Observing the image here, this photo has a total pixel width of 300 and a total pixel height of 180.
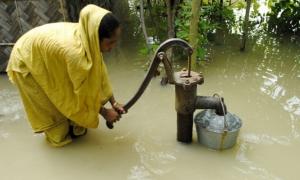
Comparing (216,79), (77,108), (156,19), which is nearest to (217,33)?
(156,19)

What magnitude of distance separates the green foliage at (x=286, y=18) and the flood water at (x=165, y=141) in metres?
1.44

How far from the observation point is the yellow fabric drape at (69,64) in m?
2.70

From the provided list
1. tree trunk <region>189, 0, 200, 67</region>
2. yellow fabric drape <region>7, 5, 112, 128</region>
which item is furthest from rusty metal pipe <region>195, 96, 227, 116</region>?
tree trunk <region>189, 0, 200, 67</region>

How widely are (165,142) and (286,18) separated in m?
3.70

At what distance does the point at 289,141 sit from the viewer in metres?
3.23

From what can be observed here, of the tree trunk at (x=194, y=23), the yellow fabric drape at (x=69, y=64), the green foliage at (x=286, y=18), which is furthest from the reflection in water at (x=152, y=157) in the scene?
the green foliage at (x=286, y=18)

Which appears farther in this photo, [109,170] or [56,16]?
[56,16]

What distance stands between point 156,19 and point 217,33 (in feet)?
3.48

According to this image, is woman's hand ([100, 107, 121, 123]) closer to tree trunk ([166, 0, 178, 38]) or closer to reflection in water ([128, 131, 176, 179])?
reflection in water ([128, 131, 176, 179])

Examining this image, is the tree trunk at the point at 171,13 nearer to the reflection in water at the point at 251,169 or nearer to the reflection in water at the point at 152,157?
the reflection in water at the point at 152,157

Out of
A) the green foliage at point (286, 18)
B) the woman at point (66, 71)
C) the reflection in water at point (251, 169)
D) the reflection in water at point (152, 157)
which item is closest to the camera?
the woman at point (66, 71)

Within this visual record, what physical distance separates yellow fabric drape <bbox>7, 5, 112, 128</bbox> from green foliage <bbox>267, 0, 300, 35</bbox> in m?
3.95

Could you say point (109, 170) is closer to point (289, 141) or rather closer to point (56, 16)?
point (289, 141)

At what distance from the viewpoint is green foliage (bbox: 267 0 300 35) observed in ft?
18.8
